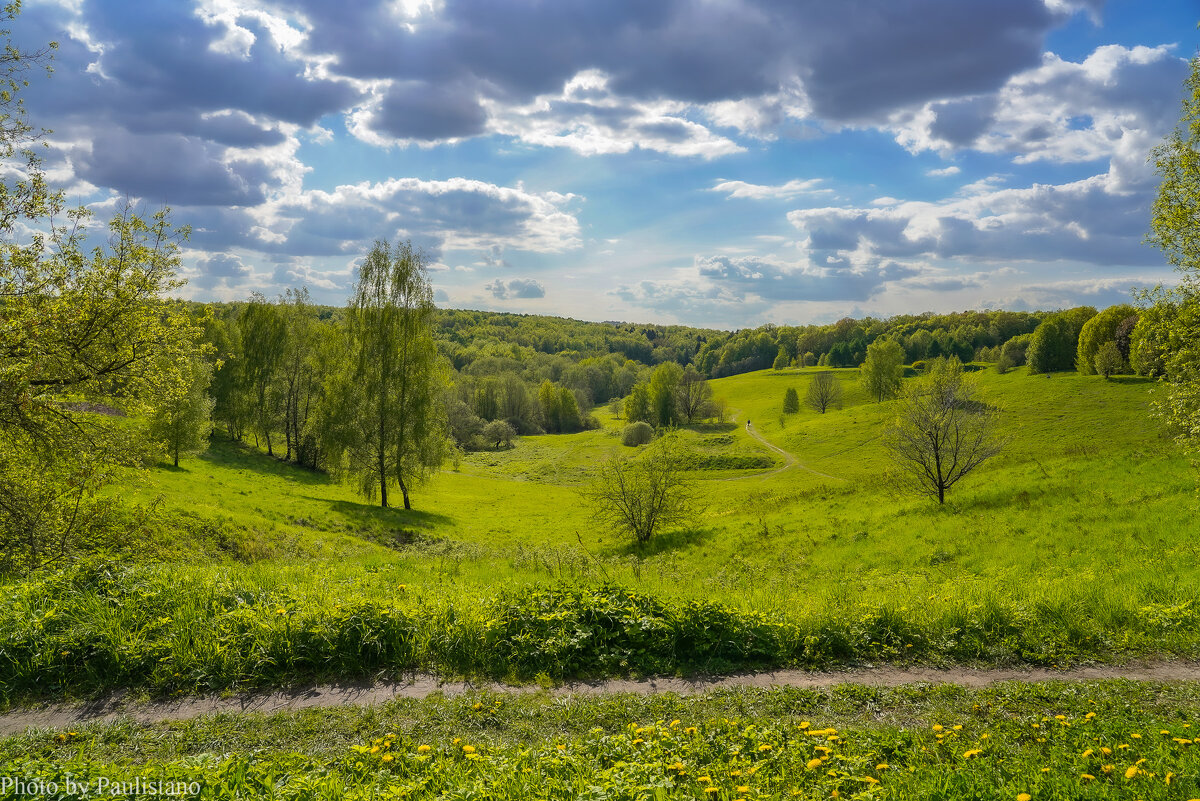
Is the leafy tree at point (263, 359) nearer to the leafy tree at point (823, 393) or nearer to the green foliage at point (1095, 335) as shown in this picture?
the leafy tree at point (823, 393)

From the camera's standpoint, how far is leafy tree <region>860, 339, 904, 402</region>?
87688mm

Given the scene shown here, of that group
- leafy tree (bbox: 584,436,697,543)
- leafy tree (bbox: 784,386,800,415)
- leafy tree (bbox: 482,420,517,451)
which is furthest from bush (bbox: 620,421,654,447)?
leafy tree (bbox: 584,436,697,543)

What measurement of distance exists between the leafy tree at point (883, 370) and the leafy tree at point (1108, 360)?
973 inches

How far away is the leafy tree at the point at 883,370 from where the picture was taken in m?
87.7

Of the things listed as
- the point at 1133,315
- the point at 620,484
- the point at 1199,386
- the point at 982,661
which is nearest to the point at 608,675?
the point at 982,661

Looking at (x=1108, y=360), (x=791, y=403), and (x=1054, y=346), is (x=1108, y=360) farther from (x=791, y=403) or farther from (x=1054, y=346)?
(x=791, y=403)

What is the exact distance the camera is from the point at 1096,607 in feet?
29.5

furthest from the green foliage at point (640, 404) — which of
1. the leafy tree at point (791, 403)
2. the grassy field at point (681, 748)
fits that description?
the grassy field at point (681, 748)

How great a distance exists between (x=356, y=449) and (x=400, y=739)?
30.3 metres

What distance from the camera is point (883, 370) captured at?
88.4 meters

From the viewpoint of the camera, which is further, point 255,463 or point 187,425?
point 255,463

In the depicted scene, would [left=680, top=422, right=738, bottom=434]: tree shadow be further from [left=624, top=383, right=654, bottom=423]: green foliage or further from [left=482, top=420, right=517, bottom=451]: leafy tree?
[left=482, top=420, right=517, bottom=451]: leafy tree

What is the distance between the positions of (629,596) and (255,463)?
42.2 meters

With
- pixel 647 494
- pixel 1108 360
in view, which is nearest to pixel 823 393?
pixel 1108 360
